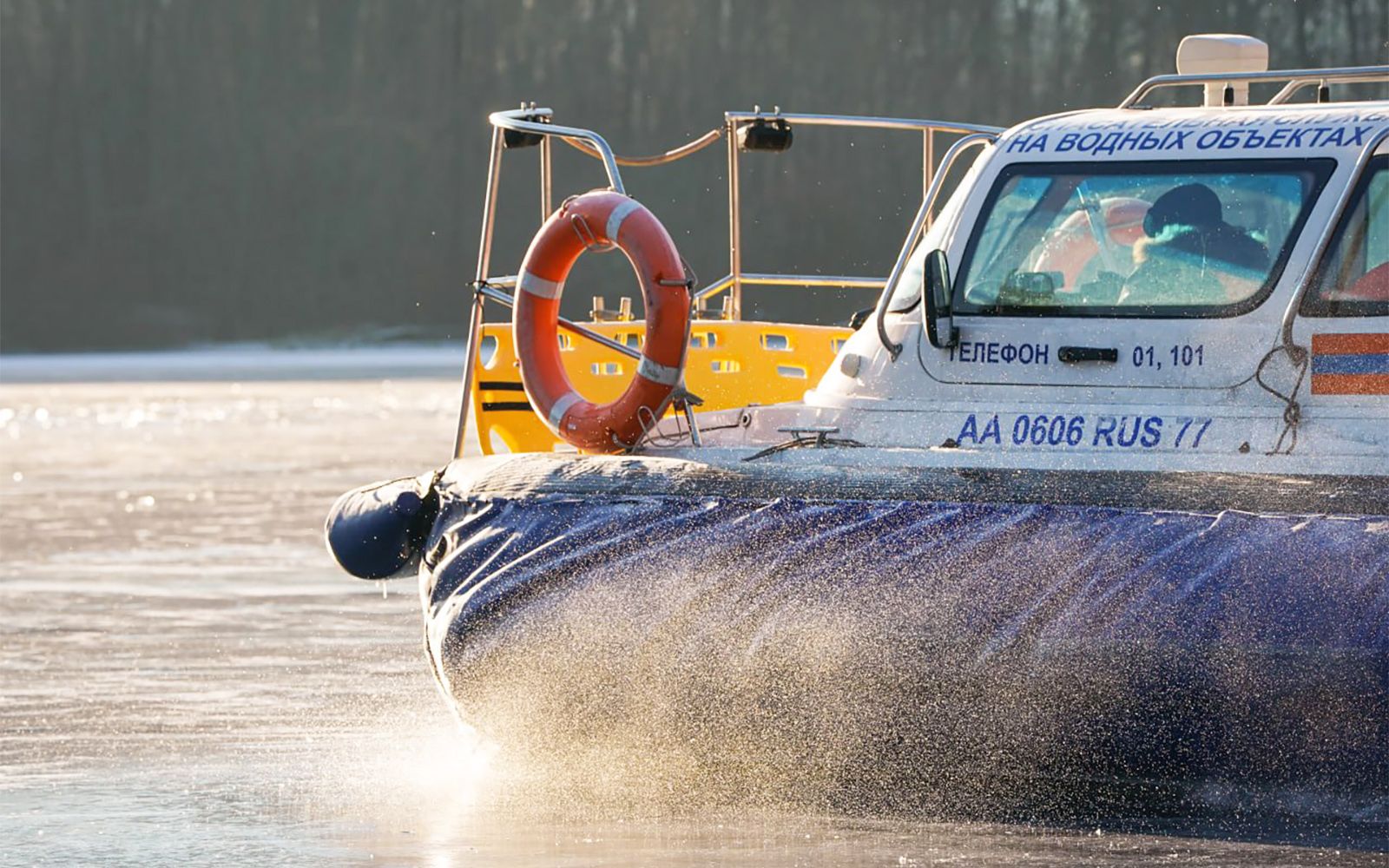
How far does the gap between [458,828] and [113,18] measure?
180 feet

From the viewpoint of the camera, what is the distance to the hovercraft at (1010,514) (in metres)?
5.34

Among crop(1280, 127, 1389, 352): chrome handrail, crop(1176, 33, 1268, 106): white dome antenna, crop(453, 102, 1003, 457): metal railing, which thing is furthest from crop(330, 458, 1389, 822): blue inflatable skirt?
crop(1176, 33, 1268, 106): white dome antenna

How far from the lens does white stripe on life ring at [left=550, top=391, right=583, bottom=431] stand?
674cm

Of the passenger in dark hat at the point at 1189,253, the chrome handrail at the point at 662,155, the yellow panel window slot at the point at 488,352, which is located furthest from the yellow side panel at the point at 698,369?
the passenger in dark hat at the point at 1189,253

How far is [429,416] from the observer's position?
2112 cm

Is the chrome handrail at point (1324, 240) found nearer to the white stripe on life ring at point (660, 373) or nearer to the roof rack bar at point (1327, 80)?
the roof rack bar at point (1327, 80)

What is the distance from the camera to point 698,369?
8453 mm

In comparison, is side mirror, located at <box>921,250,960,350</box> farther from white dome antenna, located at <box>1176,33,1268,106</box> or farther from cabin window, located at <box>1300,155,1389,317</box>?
white dome antenna, located at <box>1176,33,1268,106</box>

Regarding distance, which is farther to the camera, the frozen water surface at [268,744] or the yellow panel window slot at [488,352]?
the yellow panel window slot at [488,352]

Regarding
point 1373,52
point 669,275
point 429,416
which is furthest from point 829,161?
point 669,275

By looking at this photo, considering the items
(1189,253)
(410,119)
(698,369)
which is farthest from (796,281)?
(410,119)

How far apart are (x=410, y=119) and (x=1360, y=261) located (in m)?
51.5

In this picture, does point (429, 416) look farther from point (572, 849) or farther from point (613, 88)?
point (613, 88)

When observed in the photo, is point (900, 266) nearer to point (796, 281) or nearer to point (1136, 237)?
point (1136, 237)
